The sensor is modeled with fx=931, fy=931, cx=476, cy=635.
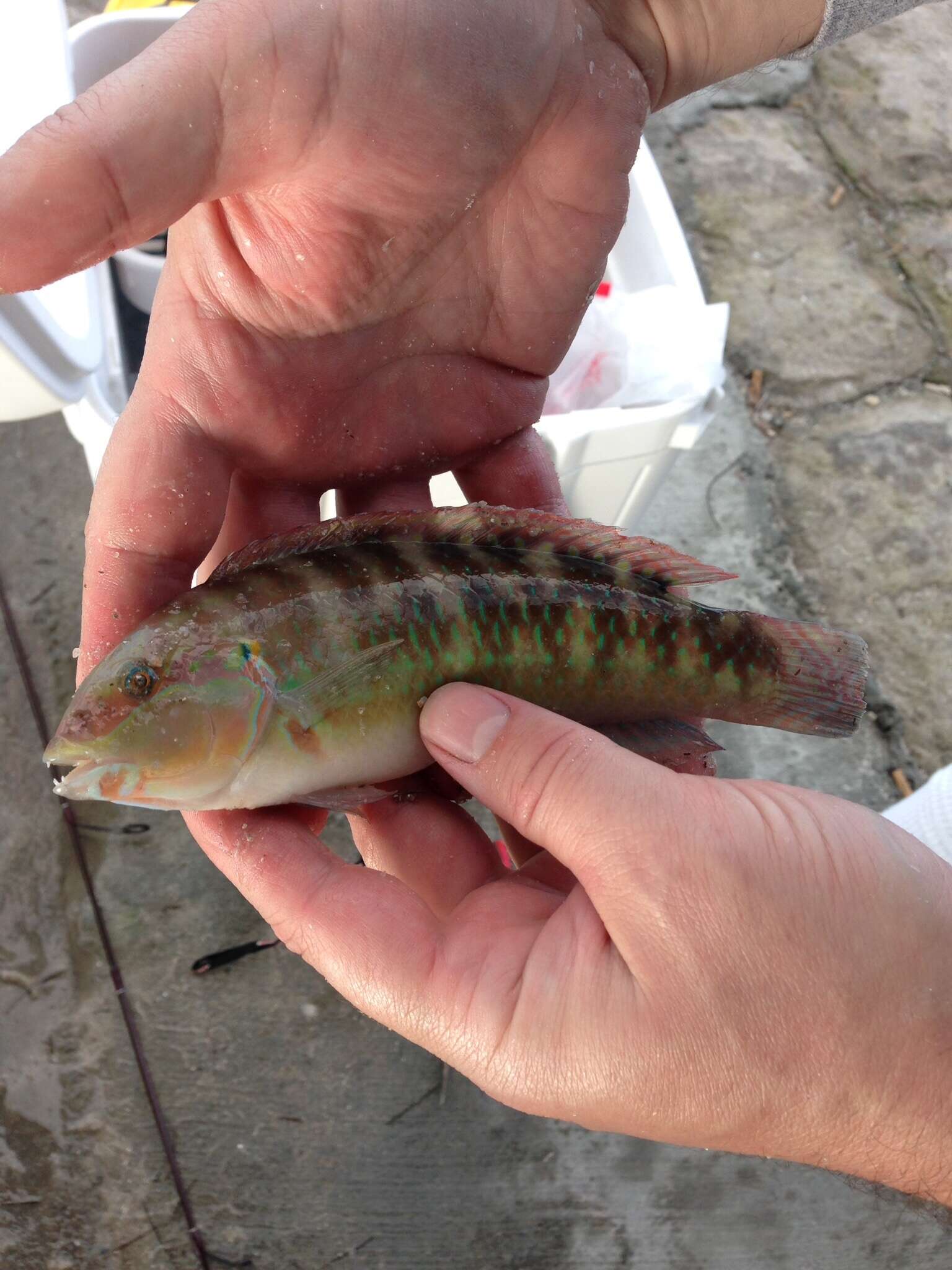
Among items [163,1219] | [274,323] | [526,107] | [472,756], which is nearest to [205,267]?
[274,323]

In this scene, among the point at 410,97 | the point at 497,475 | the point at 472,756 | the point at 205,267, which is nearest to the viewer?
the point at 472,756

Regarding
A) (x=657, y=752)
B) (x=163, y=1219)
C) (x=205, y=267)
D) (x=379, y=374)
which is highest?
(x=205, y=267)

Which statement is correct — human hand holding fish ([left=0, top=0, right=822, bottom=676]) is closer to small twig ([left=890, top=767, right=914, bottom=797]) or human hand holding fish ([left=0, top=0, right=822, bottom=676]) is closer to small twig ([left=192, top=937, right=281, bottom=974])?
small twig ([left=192, top=937, right=281, bottom=974])

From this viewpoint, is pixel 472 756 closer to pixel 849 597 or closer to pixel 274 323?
pixel 274 323

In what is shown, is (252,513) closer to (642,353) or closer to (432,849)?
(432,849)

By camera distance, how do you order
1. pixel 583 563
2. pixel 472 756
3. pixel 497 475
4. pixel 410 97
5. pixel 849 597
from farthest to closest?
pixel 849 597, pixel 497 475, pixel 583 563, pixel 410 97, pixel 472 756

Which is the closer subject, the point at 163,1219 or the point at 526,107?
the point at 526,107

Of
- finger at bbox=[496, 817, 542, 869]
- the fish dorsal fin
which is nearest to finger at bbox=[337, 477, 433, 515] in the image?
the fish dorsal fin

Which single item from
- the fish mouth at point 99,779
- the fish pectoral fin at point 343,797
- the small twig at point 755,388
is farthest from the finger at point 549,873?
the small twig at point 755,388
